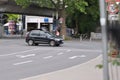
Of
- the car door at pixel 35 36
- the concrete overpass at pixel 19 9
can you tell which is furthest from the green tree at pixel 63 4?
the car door at pixel 35 36

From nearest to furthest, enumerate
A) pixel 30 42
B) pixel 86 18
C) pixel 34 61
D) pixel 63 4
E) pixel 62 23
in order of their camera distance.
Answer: pixel 34 61 < pixel 30 42 < pixel 63 4 < pixel 62 23 < pixel 86 18

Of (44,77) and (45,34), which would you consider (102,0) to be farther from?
(45,34)

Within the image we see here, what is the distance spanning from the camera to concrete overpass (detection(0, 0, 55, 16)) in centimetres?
6994

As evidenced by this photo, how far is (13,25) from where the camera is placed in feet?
318

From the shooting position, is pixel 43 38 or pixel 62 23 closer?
pixel 43 38

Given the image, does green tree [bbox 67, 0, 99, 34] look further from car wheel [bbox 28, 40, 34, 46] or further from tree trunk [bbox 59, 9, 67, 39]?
car wheel [bbox 28, 40, 34, 46]

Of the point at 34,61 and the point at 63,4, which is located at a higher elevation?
the point at 63,4

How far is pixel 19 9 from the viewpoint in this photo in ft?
235

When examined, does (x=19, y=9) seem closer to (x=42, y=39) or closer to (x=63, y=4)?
(x=63, y=4)

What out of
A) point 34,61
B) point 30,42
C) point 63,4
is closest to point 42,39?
point 30,42

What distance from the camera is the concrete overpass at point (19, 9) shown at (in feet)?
229

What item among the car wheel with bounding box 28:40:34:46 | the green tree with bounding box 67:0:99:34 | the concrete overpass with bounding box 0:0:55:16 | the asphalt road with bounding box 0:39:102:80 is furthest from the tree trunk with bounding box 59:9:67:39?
the asphalt road with bounding box 0:39:102:80

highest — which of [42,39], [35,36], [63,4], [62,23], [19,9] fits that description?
[63,4]

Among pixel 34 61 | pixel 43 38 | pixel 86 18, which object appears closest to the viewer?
pixel 34 61
